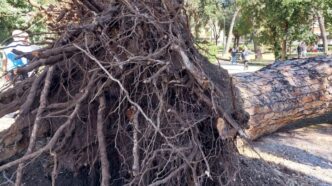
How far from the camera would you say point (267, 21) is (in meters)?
18.5

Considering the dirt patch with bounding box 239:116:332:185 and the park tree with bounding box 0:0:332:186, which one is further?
the dirt patch with bounding box 239:116:332:185

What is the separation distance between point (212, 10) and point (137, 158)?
34318 mm

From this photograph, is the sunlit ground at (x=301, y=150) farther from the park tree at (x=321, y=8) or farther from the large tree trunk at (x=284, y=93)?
the park tree at (x=321, y=8)

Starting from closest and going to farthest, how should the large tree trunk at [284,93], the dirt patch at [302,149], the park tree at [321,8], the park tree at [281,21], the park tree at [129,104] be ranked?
the park tree at [129,104] < the dirt patch at [302,149] < the large tree trunk at [284,93] < the park tree at [321,8] < the park tree at [281,21]

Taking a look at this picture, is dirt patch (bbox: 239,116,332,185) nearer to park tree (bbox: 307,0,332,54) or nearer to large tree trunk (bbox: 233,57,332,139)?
large tree trunk (bbox: 233,57,332,139)

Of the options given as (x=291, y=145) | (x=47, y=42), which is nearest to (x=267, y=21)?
(x=291, y=145)

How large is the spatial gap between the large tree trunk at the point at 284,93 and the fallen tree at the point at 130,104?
250 cm

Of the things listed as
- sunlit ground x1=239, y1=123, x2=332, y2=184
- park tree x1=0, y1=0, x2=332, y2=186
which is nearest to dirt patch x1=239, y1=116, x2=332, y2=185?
sunlit ground x1=239, y1=123, x2=332, y2=184

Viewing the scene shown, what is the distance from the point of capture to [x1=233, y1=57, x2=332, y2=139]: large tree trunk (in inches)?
226

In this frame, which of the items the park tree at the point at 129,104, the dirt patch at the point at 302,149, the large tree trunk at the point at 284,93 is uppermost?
the park tree at the point at 129,104

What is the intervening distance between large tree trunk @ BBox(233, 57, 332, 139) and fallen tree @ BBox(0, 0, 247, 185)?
98.3 inches

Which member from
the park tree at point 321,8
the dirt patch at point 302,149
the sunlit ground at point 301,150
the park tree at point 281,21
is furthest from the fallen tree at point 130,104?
the park tree at point 321,8

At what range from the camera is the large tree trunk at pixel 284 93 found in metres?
5.74

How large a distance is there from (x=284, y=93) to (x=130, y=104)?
146 inches
